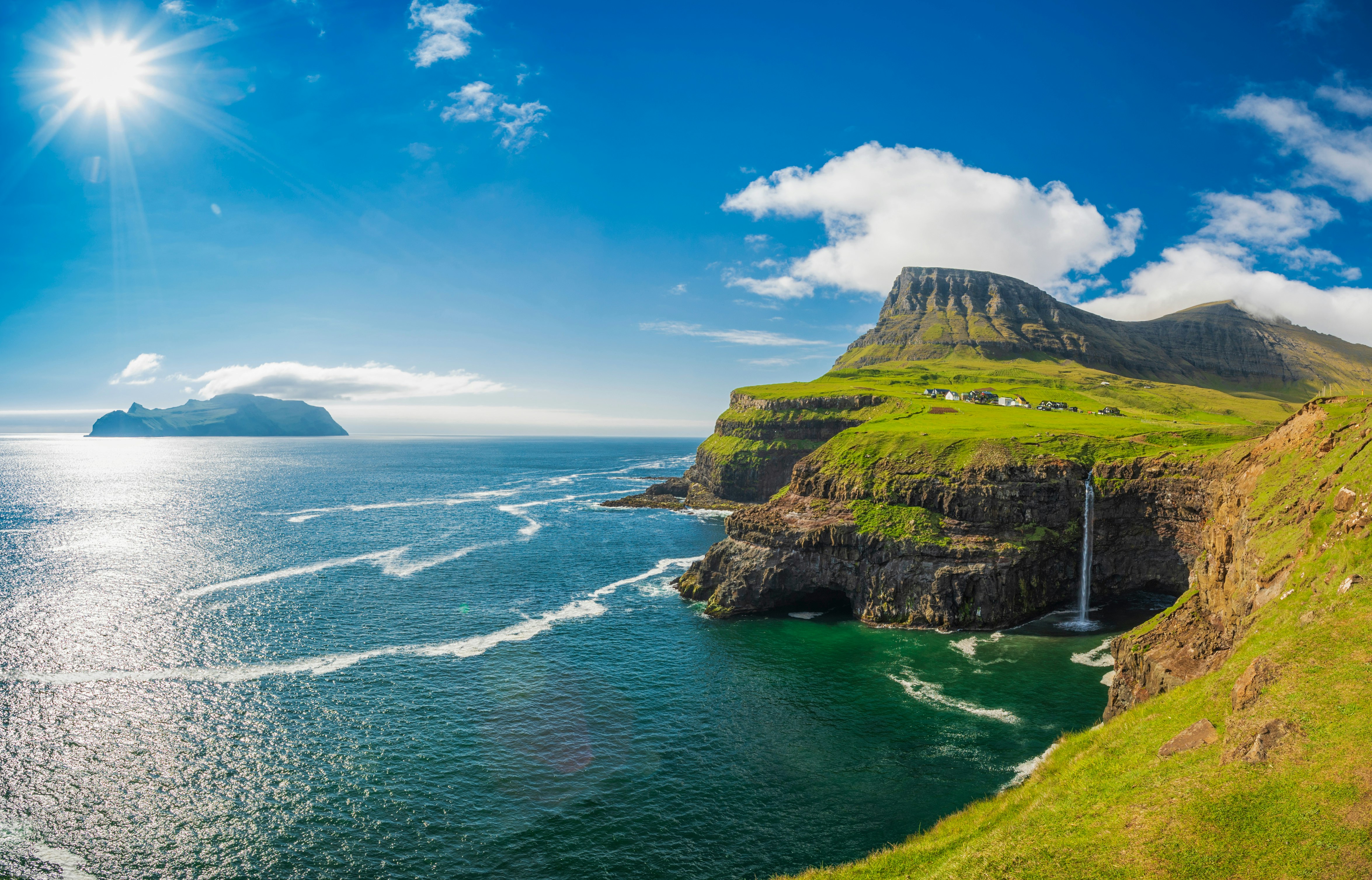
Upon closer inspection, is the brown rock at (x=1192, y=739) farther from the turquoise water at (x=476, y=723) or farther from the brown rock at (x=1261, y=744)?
the turquoise water at (x=476, y=723)

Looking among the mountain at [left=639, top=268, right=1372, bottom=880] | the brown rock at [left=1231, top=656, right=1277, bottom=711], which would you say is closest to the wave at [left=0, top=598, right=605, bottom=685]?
the mountain at [left=639, top=268, right=1372, bottom=880]

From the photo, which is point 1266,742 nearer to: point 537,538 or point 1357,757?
point 1357,757

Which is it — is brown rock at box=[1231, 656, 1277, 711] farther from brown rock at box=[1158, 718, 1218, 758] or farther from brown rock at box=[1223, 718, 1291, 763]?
brown rock at box=[1223, 718, 1291, 763]

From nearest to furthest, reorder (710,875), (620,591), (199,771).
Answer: (710,875) < (199,771) < (620,591)

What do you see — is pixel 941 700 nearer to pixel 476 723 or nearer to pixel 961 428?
pixel 476 723

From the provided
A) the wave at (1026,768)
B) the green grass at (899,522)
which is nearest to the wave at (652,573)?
the green grass at (899,522)

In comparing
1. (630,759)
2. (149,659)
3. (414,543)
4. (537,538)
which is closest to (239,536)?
(414,543)

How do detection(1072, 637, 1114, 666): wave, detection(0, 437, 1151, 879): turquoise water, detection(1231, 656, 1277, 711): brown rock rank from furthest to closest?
detection(1072, 637, 1114, 666): wave → detection(0, 437, 1151, 879): turquoise water → detection(1231, 656, 1277, 711): brown rock
